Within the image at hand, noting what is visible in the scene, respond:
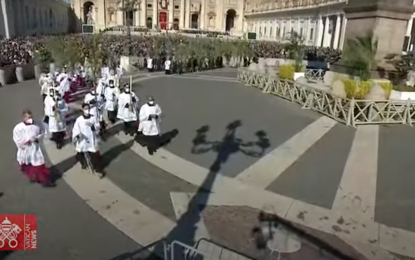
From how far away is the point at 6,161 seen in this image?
8.48 m

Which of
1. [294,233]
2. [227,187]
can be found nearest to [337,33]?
[227,187]

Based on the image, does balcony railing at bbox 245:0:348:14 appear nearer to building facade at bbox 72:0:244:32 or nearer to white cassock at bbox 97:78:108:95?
building facade at bbox 72:0:244:32

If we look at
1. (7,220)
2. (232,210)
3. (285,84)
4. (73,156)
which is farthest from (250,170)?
(285,84)

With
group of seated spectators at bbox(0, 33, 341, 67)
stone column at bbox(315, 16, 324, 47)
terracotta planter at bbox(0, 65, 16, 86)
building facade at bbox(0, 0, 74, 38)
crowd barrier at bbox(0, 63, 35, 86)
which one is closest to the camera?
terracotta planter at bbox(0, 65, 16, 86)

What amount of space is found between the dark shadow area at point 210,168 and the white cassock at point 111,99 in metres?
2.92

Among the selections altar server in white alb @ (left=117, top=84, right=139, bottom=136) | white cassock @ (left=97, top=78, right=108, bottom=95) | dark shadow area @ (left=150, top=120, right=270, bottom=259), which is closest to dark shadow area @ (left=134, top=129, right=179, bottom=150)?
dark shadow area @ (left=150, top=120, right=270, bottom=259)

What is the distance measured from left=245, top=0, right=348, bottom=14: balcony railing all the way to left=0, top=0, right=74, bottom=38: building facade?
38.6 meters

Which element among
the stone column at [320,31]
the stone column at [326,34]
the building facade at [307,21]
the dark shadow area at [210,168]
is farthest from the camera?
the stone column at [320,31]

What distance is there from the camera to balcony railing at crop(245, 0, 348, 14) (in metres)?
52.9

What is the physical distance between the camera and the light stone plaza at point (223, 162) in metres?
5.56

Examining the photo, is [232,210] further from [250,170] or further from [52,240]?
[52,240]

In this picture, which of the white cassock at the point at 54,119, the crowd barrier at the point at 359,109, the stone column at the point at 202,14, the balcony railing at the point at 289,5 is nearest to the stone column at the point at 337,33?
the balcony railing at the point at 289,5

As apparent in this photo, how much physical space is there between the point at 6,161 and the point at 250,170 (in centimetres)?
540

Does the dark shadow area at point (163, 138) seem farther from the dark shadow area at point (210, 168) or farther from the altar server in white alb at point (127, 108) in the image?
the altar server in white alb at point (127, 108)
